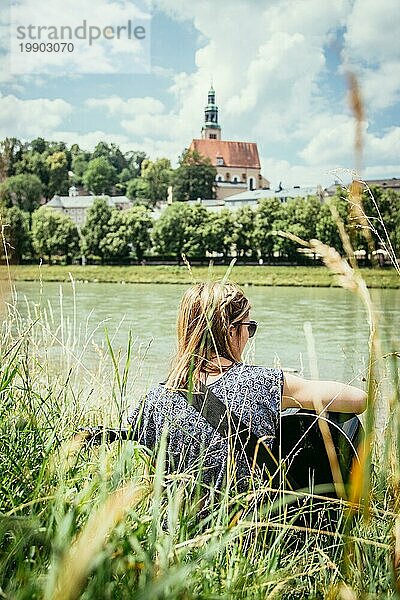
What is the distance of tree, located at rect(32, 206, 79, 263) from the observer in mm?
47625

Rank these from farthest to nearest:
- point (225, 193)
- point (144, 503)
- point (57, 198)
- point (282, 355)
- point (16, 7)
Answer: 1. point (225, 193)
2. point (57, 198)
3. point (16, 7)
4. point (282, 355)
5. point (144, 503)

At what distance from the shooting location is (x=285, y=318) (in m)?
20.4

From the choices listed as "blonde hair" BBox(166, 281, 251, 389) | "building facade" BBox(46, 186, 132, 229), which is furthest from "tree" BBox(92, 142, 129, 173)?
"blonde hair" BBox(166, 281, 251, 389)

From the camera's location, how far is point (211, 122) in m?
86.1

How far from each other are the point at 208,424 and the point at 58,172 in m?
62.9

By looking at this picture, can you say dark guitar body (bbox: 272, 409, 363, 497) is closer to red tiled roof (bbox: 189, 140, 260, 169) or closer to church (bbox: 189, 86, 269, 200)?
church (bbox: 189, 86, 269, 200)

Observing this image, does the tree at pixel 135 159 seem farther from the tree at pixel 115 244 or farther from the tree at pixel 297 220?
the tree at pixel 115 244

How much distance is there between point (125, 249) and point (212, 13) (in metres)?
37.1

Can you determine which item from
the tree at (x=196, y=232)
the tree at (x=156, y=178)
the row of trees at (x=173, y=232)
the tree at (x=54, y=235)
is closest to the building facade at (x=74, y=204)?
the tree at (x=156, y=178)

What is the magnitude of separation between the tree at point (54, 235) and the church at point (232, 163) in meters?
28.2

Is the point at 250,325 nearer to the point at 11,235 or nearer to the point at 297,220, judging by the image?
the point at 11,235

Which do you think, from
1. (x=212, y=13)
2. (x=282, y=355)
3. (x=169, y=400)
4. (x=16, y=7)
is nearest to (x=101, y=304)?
(x=282, y=355)

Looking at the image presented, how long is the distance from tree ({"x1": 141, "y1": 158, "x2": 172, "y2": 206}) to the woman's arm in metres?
66.5

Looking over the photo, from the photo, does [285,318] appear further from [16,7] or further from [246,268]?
[16,7]
